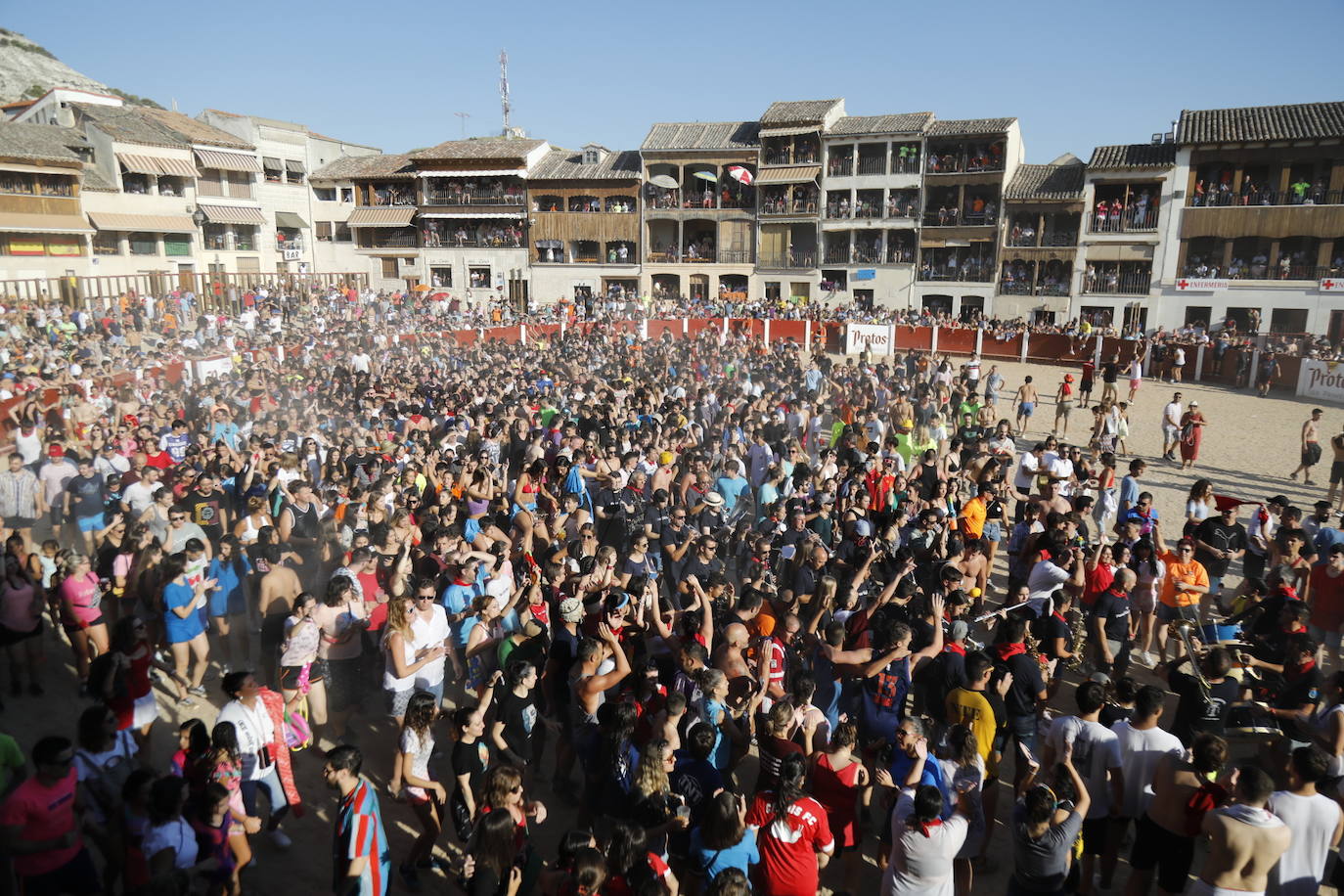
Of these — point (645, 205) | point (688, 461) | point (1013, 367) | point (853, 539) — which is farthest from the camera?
point (645, 205)

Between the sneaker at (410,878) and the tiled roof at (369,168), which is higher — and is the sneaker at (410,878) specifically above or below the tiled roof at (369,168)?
below

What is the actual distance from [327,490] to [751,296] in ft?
124

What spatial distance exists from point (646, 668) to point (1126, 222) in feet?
125

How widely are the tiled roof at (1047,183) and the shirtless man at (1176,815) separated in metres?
37.5

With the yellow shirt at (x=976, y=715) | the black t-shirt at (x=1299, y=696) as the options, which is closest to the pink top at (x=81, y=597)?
the yellow shirt at (x=976, y=715)

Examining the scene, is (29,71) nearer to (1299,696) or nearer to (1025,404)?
(1025,404)

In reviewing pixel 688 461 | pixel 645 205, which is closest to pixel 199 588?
pixel 688 461

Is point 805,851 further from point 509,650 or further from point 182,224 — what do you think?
point 182,224

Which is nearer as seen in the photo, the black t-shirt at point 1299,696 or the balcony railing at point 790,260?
the black t-shirt at point 1299,696

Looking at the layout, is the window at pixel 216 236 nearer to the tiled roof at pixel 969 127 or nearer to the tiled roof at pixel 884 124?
the tiled roof at pixel 884 124

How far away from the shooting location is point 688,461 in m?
10.0

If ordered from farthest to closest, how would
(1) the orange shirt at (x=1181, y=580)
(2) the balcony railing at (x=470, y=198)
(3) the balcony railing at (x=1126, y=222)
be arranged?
(2) the balcony railing at (x=470, y=198)
(3) the balcony railing at (x=1126, y=222)
(1) the orange shirt at (x=1181, y=580)

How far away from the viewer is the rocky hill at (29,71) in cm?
8362

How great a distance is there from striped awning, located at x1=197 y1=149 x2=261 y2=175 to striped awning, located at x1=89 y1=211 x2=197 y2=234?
3.27 metres
